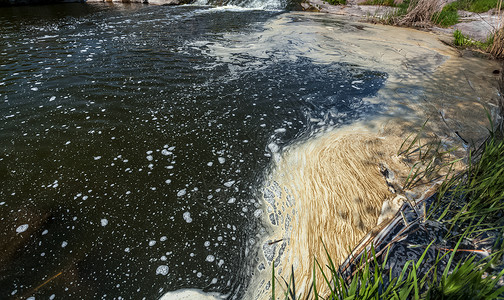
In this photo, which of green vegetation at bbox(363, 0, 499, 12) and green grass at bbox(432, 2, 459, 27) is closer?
green grass at bbox(432, 2, 459, 27)

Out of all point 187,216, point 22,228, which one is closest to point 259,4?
point 187,216

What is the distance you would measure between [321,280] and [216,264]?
0.68 metres

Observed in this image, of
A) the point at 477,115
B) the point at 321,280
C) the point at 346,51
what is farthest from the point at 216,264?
the point at 346,51

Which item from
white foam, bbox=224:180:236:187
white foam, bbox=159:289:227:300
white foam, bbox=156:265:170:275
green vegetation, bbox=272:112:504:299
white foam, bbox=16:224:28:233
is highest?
green vegetation, bbox=272:112:504:299

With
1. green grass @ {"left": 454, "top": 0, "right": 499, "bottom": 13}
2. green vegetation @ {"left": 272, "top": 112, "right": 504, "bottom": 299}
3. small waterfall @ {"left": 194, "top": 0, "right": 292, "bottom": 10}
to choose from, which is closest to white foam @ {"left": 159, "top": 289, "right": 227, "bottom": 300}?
green vegetation @ {"left": 272, "top": 112, "right": 504, "bottom": 299}

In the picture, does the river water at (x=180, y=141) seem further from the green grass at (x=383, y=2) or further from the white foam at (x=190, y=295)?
the green grass at (x=383, y=2)

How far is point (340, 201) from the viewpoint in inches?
82.7

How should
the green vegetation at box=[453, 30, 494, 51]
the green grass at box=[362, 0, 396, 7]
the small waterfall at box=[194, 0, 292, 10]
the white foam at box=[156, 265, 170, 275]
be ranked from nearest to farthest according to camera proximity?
the white foam at box=[156, 265, 170, 275], the green vegetation at box=[453, 30, 494, 51], the green grass at box=[362, 0, 396, 7], the small waterfall at box=[194, 0, 292, 10]

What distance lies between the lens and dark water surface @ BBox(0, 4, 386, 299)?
1664 millimetres

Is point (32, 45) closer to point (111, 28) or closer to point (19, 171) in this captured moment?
point (111, 28)

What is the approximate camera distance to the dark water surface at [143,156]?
1.66 metres

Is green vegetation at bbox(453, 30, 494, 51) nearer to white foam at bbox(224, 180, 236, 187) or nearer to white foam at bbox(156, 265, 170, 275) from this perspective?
white foam at bbox(224, 180, 236, 187)

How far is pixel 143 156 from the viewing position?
259 centimetres

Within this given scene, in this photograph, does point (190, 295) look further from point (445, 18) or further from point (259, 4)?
point (259, 4)
